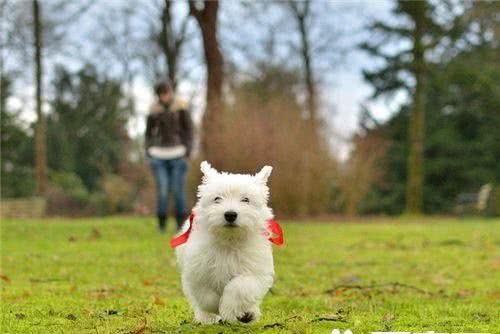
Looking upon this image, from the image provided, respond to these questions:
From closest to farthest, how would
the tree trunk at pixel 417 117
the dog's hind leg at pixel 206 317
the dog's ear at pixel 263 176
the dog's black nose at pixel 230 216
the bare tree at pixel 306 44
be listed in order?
the dog's black nose at pixel 230 216, the dog's ear at pixel 263 176, the dog's hind leg at pixel 206 317, the tree trunk at pixel 417 117, the bare tree at pixel 306 44

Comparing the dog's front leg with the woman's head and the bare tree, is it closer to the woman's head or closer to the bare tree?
the woman's head

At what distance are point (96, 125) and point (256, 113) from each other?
22.4 m

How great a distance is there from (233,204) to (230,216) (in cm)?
8

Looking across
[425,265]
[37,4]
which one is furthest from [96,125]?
[425,265]

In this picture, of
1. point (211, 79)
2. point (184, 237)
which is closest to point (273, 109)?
point (211, 79)

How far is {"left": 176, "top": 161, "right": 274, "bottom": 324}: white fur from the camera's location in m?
4.78

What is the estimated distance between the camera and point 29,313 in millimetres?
6035

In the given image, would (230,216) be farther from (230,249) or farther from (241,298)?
(241,298)

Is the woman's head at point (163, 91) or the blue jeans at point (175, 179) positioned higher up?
the woman's head at point (163, 91)

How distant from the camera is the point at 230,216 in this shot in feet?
15.5

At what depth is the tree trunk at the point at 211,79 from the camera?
19.8 metres

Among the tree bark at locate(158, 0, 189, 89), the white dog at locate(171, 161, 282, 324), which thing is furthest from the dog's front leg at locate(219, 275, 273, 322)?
the tree bark at locate(158, 0, 189, 89)

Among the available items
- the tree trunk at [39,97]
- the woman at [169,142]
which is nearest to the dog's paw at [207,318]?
the woman at [169,142]

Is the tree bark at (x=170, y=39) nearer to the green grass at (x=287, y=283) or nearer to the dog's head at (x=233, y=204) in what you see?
the green grass at (x=287, y=283)
